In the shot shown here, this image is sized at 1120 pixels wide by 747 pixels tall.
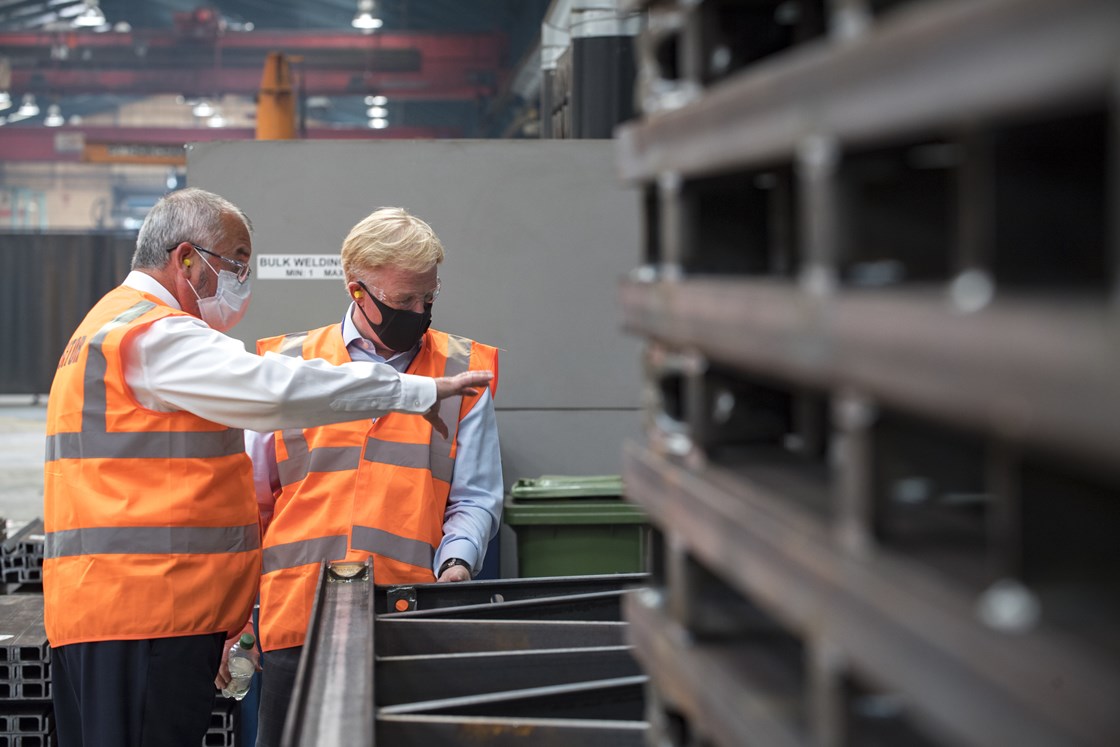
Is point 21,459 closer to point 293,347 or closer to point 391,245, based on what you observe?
point 293,347

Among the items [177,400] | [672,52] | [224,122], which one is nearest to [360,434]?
[177,400]

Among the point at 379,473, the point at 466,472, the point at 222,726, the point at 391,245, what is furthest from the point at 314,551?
the point at 222,726

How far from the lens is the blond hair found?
2971 millimetres

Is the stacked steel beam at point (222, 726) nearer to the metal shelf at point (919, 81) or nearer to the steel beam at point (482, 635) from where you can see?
the steel beam at point (482, 635)

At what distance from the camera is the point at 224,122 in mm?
24500

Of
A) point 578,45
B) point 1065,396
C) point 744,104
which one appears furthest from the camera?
point 578,45

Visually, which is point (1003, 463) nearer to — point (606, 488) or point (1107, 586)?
point (1107, 586)

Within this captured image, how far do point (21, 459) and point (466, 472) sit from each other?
10045 millimetres

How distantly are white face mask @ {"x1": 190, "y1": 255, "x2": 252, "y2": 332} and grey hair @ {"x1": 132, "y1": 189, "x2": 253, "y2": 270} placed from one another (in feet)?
0.27

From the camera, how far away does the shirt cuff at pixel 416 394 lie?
8.94 feet

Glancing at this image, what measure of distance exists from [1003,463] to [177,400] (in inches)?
87.1

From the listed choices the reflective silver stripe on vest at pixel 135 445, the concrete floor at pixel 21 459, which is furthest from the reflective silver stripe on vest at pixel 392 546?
the concrete floor at pixel 21 459

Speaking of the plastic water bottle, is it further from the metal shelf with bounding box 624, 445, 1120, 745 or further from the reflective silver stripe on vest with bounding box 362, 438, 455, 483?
the metal shelf with bounding box 624, 445, 1120, 745

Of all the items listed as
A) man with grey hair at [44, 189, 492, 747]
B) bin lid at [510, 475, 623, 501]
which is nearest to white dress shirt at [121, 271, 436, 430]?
man with grey hair at [44, 189, 492, 747]
